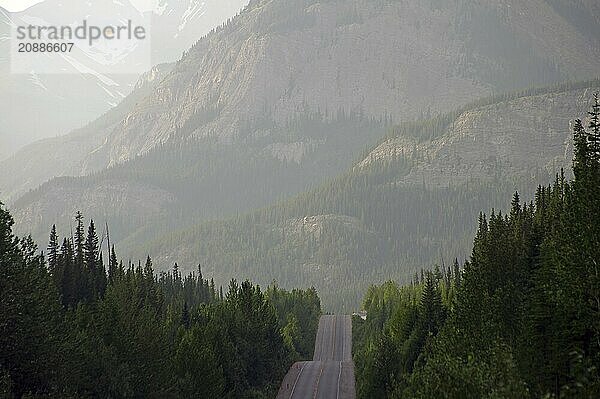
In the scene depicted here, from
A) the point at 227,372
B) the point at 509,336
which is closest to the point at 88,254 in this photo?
the point at 227,372

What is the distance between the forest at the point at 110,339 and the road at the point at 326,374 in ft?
8.36

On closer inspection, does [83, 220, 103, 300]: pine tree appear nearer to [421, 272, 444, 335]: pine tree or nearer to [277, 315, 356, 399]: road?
[277, 315, 356, 399]: road

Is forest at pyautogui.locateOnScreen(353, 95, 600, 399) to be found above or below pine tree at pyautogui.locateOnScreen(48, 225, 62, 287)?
below

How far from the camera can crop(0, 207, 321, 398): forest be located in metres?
66.1

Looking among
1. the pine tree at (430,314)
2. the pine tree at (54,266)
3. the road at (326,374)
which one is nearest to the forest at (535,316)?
the pine tree at (430,314)

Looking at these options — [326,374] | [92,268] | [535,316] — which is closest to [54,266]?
[92,268]

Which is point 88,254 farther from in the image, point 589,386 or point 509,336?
point 589,386

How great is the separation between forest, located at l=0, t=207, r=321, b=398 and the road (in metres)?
2.55

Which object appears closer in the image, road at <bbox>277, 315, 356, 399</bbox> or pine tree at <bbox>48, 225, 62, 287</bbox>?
pine tree at <bbox>48, 225, 62, 287</bbox>

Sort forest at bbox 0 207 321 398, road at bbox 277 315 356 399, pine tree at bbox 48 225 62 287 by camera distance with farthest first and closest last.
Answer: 1. road at bbox 277 315 356 399
2. pine tree at bbox 48 225 62 287
3. forest at bbox 0 207 321 398

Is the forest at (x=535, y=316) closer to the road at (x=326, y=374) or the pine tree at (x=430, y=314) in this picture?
the pine tree at (x=430, y=314)

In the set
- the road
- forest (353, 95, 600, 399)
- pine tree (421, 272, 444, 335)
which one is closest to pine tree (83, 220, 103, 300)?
the road

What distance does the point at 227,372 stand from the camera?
332 feet

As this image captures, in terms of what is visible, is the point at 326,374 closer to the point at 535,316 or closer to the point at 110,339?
the point at 110,339
